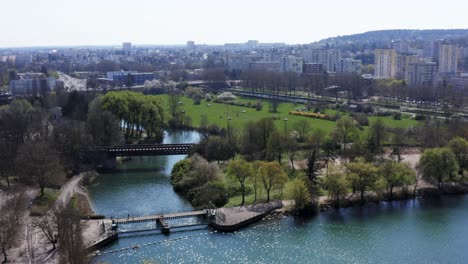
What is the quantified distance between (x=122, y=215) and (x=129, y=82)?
4142cm

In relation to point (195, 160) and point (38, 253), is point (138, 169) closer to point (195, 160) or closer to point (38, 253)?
point (195, 160)

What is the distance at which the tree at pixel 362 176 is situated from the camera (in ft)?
65.6

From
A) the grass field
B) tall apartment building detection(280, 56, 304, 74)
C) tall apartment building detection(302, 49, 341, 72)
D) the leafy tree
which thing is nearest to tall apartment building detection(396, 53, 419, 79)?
tall apartment building detection(302, 49, 341, 72)

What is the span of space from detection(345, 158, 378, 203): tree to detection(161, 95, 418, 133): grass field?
1188 cm

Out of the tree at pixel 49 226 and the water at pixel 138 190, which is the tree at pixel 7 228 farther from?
the water at pixel 138 190

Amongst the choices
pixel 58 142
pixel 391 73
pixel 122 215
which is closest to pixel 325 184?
pixel 122 215

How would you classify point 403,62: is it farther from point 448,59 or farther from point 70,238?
point 70,238

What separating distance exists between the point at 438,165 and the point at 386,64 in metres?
47.9

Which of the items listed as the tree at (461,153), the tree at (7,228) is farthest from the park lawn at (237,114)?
the tree at (7,228)

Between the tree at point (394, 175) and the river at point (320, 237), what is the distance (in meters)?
0.73

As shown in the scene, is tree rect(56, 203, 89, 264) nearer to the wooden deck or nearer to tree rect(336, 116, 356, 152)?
the wooden deck

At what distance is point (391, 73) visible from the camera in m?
66.4

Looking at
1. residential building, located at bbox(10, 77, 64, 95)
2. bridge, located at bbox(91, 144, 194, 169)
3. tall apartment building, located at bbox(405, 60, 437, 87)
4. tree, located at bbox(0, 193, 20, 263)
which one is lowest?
tree, located at bbox(0, 193, 20, 263)

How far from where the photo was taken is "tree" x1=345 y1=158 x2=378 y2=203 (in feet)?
65.6
